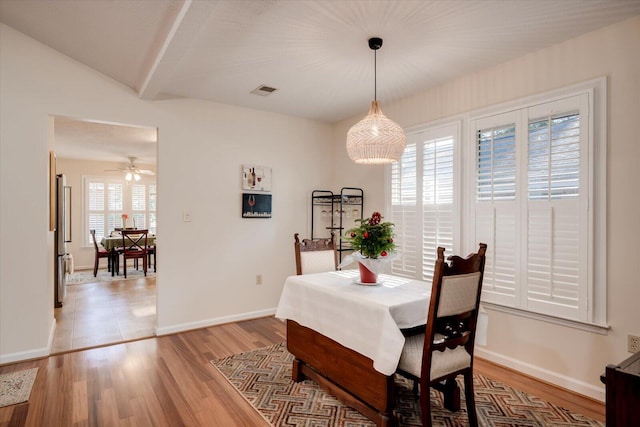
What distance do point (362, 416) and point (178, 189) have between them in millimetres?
2814

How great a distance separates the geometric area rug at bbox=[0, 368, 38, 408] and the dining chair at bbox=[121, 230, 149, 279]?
4112 mm

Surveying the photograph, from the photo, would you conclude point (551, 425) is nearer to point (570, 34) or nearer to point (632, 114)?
point (632, 114)

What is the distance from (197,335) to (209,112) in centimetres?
242

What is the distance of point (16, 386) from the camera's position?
2490 millimetres

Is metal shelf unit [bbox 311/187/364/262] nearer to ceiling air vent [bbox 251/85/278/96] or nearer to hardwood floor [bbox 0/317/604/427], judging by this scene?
ceiling air vent [bbox 251/85/278/96]

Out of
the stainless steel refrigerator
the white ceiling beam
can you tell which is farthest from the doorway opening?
the white ceiling beam

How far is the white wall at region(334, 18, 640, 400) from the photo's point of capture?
88.0 inches

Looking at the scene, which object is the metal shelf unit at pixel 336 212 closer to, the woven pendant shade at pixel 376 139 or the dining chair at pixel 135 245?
the woven pendant shade at pixel 376 139

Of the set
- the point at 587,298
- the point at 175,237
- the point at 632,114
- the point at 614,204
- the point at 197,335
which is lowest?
the point at 197,335

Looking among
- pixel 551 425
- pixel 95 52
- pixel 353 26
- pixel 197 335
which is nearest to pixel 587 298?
pixel 551 425

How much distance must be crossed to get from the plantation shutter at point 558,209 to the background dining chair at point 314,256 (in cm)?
157

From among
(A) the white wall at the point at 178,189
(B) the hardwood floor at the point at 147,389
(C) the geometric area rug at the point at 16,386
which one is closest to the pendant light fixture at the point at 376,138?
(B) the hardwood floor at the point at 147,389

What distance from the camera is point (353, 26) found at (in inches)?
92.5

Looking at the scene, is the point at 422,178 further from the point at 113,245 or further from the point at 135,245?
the point at 113,245
